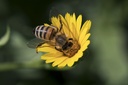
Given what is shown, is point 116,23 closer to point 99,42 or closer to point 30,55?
point 99,42

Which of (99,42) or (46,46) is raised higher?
(99,42)

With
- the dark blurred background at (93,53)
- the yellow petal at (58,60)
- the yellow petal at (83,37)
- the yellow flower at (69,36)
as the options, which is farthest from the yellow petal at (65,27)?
the dark blurred background at (93,53)

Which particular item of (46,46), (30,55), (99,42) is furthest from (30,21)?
(46,46)

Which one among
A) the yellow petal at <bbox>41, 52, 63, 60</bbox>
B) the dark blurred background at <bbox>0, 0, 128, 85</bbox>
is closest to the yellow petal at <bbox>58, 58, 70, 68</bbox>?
the yellow petal at <bbox>41, 52, 63, 60</bbox>

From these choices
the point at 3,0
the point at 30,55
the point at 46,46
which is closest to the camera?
the point at 46,46

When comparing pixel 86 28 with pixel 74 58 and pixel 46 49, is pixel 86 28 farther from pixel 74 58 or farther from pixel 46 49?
pixel 46 49

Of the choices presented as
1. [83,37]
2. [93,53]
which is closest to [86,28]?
[83,37]

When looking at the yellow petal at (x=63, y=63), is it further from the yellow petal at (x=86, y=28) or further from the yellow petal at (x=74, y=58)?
the yellow petal at (x=86, y=28)
